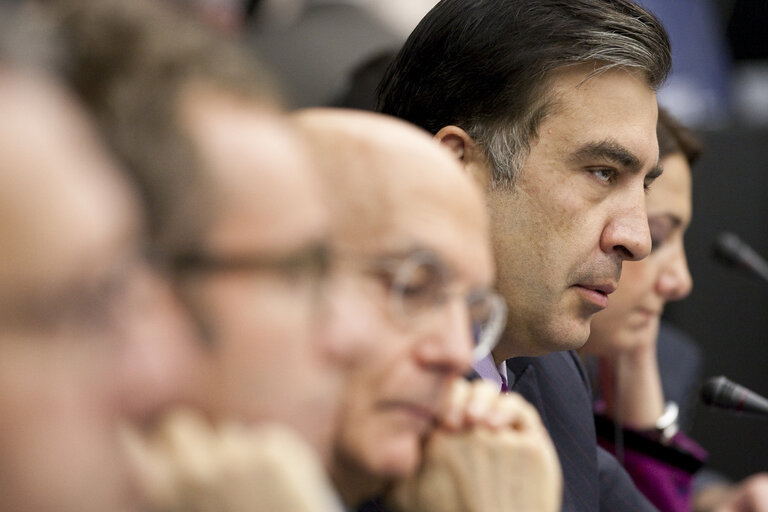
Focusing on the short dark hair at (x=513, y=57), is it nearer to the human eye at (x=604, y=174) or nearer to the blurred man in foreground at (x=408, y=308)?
the human eye at (x=604, y=174)

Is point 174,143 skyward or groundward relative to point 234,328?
skyward

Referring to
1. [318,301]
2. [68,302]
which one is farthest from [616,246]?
[68,302]

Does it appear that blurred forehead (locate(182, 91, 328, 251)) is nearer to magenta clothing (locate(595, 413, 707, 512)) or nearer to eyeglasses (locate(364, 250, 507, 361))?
eyeglasses (locate(364, 250, 507, 361))

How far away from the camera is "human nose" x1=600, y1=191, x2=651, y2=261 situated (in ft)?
5.23

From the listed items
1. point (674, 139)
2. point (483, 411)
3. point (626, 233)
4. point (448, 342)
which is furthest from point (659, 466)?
point (448, 342)

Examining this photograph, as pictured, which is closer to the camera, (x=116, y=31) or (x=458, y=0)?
(x=116, y=31)

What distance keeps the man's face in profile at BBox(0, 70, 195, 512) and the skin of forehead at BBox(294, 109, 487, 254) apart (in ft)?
0.92

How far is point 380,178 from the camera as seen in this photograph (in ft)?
3.20

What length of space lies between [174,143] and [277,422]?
215mm

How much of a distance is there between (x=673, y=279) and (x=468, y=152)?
0.86m

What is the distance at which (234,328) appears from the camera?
73 cm

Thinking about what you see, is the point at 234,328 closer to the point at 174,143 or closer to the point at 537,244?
the point at 174,143

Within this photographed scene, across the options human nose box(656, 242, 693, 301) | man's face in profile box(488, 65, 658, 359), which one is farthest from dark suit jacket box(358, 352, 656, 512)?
human nose box(656, 242, 693, 301)

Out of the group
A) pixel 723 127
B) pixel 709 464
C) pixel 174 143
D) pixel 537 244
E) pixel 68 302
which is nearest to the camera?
pixel 68 302
